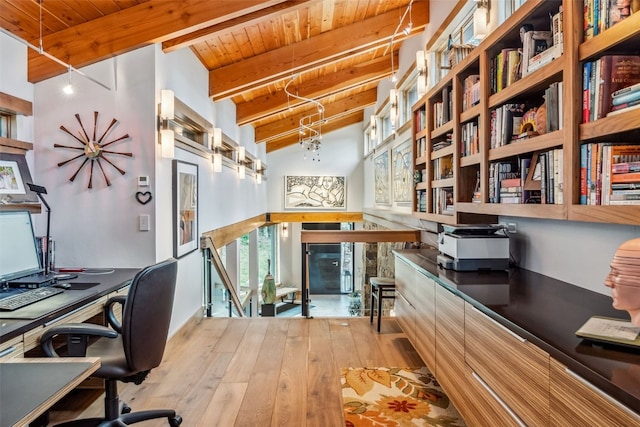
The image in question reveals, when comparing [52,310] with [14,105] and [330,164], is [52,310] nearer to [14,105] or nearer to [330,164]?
[14,105]

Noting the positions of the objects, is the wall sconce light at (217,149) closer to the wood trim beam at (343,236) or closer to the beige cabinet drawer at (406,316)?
the wood trim beam at (343,236)

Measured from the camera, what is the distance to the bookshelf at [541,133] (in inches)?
57.1

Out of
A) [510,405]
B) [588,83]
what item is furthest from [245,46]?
[510,405]

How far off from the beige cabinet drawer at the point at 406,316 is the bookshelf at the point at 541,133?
30.6 inches

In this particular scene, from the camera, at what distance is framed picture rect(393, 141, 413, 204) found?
5461mm

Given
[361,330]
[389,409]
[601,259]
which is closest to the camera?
[601,259]

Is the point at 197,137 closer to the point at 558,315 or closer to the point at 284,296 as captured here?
the point at 558,315

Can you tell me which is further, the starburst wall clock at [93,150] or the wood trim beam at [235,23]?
the wood trim beam at [235,23]

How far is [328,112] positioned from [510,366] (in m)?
7.57

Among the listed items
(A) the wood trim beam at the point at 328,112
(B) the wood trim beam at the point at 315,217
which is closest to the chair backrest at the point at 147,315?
(A) the wood trim beam at the point at 328,112

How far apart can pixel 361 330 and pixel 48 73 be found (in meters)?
3.56

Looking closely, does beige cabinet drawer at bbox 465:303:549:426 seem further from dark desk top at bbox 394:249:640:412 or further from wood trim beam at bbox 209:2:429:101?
wood trim beam at bbox 209:2:429:101

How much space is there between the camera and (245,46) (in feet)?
14.5

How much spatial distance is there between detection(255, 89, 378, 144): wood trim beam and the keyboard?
656 centimetres
